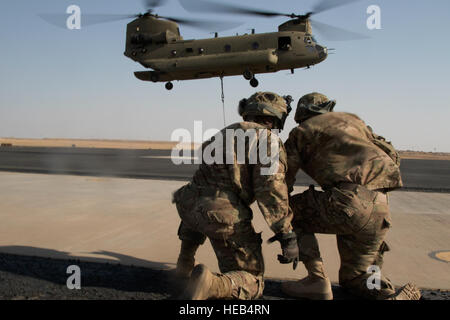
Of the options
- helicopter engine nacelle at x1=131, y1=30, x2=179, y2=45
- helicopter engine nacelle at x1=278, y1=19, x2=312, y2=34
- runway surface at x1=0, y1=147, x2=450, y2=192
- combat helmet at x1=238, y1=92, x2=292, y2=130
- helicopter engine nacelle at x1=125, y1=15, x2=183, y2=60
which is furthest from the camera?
helicopter engine nacelle at x1=125, y1=15, x2=183, y2=60

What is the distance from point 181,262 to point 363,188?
1.68 metres

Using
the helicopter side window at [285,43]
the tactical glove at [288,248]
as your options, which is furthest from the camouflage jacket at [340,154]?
the helicopter side window at [285,43]

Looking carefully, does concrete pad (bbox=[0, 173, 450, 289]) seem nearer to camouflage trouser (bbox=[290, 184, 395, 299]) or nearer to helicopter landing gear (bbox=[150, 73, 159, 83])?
camouflage trouser (bbox=[290, 184, 395, 299])

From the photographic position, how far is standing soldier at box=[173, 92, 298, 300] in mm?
2729

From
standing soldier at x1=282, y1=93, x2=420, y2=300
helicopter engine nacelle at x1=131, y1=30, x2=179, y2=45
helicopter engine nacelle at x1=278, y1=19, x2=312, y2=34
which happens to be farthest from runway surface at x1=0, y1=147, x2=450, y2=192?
standing soldier at x1=282, y1=93, x2=420, y2=300

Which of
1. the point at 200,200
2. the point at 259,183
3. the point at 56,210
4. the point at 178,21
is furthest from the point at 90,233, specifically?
the point at 178,21

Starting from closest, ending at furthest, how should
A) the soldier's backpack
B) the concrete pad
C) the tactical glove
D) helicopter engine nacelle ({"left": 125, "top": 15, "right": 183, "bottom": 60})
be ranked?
the tactical glove, the soldier's backpack, the concrete pad, helicopter engine nacelle ({"left": 125, "top": 15, "right": 183, "bottom": 60})

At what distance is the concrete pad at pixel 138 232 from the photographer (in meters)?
3.88

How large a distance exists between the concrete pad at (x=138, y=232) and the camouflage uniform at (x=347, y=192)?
0.63 meters

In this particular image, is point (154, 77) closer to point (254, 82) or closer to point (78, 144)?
point (254, 82)

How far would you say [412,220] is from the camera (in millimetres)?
6078
